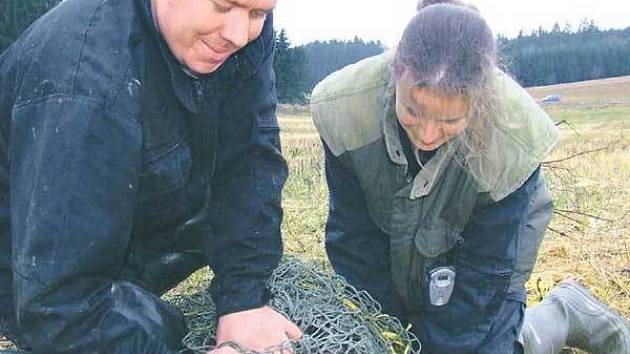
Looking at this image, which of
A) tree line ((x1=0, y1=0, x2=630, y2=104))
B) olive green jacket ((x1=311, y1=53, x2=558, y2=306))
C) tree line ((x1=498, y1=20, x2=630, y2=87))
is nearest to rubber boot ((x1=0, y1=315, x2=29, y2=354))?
olive green jacket ((x1=311, y1=53, x2=558, y2=306))

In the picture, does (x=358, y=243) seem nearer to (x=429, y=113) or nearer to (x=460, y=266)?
(x=460, y=266)

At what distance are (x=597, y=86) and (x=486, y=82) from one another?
56.7 metres

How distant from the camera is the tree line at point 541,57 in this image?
4712 centimetres

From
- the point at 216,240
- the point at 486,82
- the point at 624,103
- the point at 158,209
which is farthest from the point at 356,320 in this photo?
the point at 624,103

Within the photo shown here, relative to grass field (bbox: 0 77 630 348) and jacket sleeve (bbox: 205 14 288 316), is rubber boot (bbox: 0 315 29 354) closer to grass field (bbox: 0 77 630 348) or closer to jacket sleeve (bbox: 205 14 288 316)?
jacket sleeve (bbox: 205 14 288 316)

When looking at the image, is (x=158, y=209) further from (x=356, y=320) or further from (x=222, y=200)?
(x=356, y=320)

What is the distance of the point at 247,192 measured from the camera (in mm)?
2457

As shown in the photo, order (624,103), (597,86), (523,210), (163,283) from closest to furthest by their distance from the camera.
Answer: (163,283) → (523,210) → (624,103) → (597,86)

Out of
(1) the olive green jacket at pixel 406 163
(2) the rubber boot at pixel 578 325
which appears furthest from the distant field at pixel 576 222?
(1) the olive green jacket at pixel 406 163

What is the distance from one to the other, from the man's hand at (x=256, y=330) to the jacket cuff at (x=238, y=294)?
0.07 feet

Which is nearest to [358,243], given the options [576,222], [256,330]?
[256,330]

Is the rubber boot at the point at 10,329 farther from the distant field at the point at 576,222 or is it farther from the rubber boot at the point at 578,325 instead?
the distant field at the point at 576,222

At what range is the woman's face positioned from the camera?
2570 mm

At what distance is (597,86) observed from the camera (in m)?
55.8
